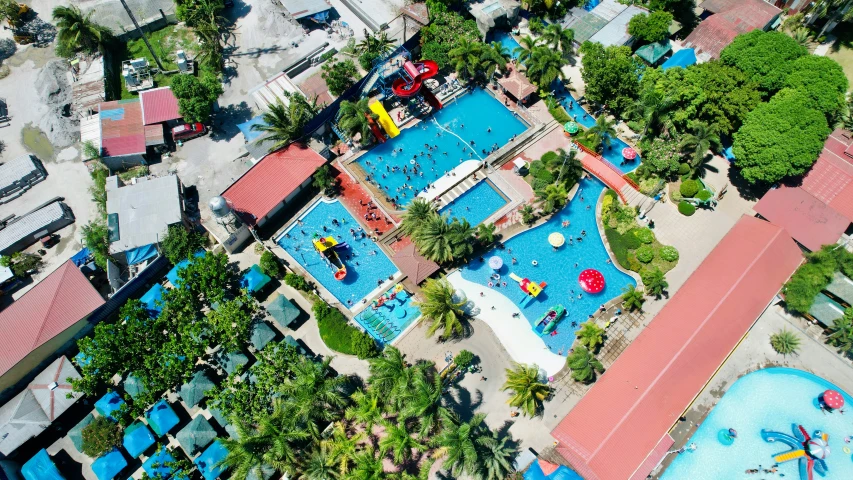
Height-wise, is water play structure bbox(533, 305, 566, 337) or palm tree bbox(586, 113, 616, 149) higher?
palm tree bbox(586, 113, 616, 149)

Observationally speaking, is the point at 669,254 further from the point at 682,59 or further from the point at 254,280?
the point at 254,280

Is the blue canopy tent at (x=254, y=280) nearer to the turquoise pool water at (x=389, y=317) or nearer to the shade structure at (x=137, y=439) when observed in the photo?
the turquoise pool water at (x=389, y=317)

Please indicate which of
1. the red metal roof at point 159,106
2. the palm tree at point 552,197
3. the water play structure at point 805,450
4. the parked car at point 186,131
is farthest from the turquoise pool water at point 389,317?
the water play structure at point 805,450

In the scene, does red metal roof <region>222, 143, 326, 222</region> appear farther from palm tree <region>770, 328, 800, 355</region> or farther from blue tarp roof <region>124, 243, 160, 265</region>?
palm tree <region>770, 328, 800, 355</region>

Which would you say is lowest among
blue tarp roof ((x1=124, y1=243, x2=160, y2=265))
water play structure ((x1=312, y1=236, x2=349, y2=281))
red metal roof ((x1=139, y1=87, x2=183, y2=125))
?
water play structure ((x1=312, y1=236, x2=349, y2=281))

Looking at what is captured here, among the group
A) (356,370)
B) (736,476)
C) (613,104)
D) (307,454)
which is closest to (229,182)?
(356,370)

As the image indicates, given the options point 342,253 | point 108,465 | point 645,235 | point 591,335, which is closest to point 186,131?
point 342,253

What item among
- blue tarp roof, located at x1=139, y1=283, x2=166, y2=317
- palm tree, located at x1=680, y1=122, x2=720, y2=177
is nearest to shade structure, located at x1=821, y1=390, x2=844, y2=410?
palm tree, located at x1=680, y1=122, x2=720, y2=177
